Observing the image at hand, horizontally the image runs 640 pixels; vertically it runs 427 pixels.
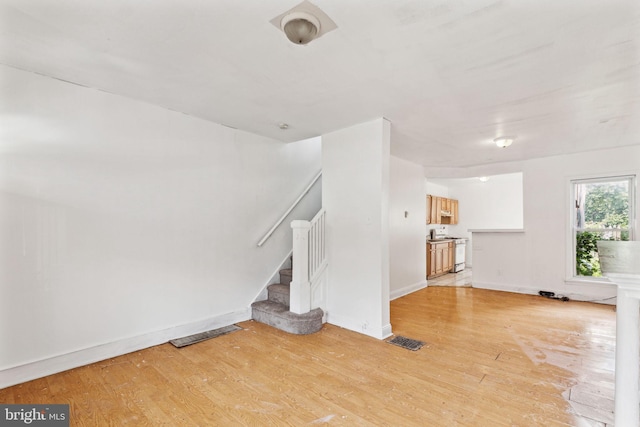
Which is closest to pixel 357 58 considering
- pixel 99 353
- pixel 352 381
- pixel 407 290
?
pixel 352 381

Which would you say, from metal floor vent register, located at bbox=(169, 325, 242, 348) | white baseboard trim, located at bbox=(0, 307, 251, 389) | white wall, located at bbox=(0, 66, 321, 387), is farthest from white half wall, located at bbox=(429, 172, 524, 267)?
white baseboard trim, located at bbox=(0, 307, 251, 389)

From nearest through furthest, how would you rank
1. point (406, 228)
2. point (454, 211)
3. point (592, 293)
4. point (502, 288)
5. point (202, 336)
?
1. point (202, 336)
2. point (592, 293)
3. point (406, 228)
4. point (502, 288)
5. point (454, 211)

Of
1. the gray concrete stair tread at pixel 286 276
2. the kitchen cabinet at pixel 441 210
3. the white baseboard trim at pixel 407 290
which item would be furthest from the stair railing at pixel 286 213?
the kitchen cabinet at pixel 441 210

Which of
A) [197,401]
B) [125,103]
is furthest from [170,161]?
[197,401]

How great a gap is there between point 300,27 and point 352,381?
257 centimetres

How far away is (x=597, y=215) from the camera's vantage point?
478cm

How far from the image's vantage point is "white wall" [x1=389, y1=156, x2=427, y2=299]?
496 cm

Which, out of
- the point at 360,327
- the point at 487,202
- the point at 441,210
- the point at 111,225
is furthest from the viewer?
the point at 487,202

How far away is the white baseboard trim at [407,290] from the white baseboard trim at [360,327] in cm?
158

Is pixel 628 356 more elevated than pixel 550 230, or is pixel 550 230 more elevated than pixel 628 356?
pixel 550 230

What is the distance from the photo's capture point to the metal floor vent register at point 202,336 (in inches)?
119

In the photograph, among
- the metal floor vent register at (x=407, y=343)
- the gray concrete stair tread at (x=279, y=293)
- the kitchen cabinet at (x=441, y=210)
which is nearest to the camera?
the metal floor vent register at (x=407, y=343)

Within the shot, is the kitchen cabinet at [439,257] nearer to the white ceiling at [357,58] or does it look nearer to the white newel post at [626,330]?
the white ceiling at [357,58]

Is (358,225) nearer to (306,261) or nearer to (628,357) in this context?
(306,261)
